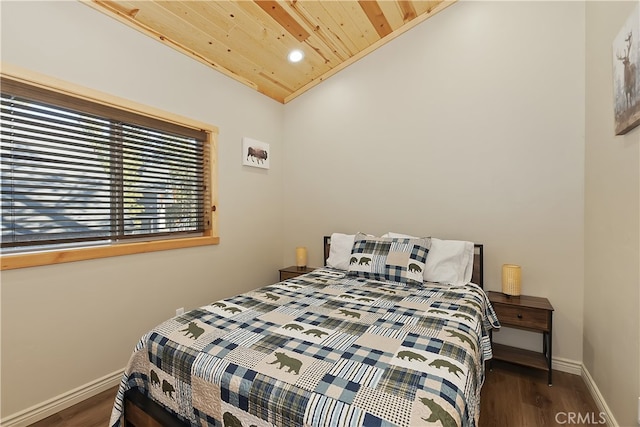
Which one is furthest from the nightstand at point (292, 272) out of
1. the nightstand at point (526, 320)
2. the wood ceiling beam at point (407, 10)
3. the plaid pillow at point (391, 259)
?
the wood ceiling beam at point (407, 10)

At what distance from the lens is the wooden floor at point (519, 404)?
1.78 meters

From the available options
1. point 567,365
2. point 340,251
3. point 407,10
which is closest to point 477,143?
point 407,10

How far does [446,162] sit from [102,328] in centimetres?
303

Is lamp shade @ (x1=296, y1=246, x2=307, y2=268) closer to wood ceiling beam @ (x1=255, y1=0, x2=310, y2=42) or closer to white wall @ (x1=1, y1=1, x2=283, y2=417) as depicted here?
white wall @ (x1=1, y1=1, x2=283, y2=417)

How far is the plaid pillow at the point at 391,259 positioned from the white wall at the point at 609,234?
3.55 feet

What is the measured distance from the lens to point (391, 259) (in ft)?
7.90

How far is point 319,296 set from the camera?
80.1 inches

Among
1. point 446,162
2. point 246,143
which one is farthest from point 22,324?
point 446,162

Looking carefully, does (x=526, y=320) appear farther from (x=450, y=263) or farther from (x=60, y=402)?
(x=60, y=402)

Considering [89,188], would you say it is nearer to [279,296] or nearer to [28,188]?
[28,188]

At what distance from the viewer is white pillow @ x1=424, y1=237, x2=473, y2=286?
7.75 ft

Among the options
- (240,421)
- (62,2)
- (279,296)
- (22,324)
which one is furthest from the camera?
(279,296)

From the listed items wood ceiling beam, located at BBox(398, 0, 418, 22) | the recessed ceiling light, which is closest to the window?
the recessed ceiling light

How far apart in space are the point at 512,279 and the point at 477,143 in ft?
3.82
